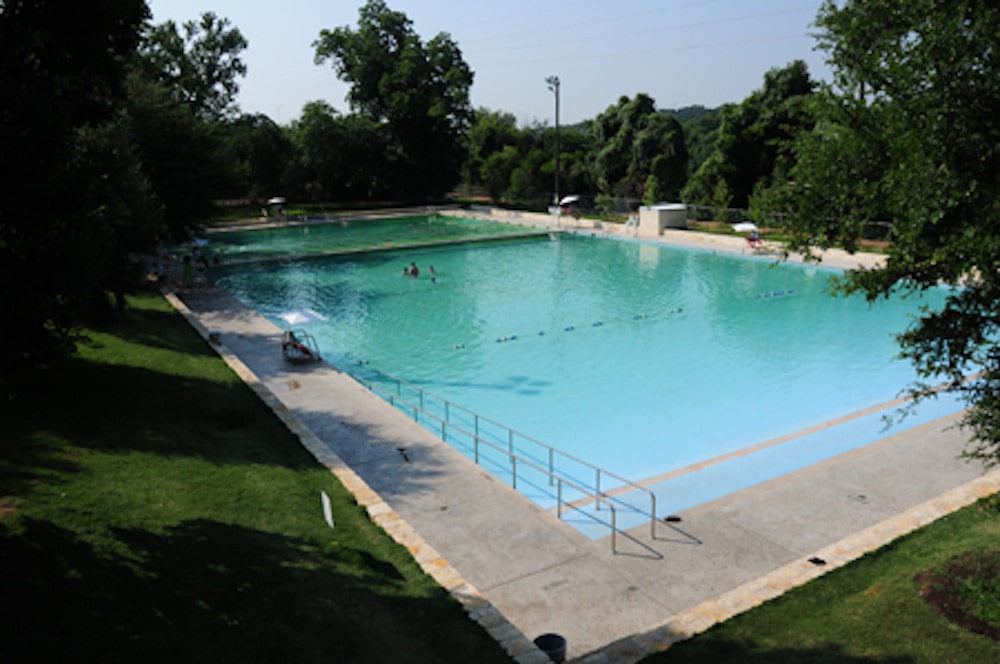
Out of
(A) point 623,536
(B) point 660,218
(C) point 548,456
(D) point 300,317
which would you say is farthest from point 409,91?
(A) point 623,536

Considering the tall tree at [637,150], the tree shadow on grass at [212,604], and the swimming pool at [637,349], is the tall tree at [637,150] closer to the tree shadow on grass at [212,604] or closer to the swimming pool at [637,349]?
the swimming pool at [637,349]

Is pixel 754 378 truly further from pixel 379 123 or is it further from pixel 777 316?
pixel 379 123

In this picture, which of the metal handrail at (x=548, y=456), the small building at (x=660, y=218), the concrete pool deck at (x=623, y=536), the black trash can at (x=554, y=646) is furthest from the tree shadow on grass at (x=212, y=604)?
the small building at (x=660, y=218)

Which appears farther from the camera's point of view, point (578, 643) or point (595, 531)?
point (595, 531)

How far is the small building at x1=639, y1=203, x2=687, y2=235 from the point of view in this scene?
39781mm

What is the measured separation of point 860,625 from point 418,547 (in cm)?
488

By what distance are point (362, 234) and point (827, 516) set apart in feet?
132

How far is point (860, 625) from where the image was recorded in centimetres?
723

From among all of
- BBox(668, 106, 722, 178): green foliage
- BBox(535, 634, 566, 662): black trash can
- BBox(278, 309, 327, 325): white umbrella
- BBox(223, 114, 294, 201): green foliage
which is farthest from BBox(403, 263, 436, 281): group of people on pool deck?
BBox(668, 106, 722, 178): green foliage

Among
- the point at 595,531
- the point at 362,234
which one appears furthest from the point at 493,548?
the point at 362,234

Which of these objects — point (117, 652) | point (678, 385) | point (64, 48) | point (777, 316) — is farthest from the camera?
point (777, 316)

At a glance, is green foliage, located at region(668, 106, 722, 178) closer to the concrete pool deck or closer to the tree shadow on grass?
the concrete pool deck

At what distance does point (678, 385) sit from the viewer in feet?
61.7

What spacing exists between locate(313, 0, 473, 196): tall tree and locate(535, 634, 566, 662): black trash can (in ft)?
180
